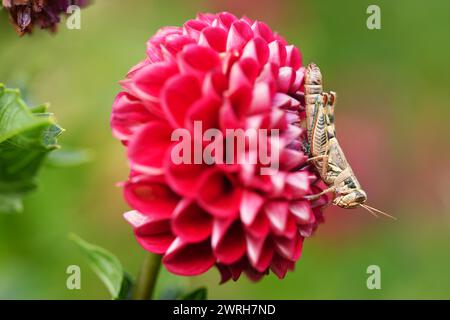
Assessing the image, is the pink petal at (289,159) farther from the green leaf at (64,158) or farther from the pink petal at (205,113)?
the green leaf at (64,158)

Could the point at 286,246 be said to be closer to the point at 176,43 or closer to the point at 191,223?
the point at 191,223

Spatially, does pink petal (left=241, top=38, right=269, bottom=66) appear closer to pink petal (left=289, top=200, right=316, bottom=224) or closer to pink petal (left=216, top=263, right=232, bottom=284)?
pink petal (left=289, top=200, right=316, bottom=224)

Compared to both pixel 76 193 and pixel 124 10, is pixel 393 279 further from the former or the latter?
pixel 124 10

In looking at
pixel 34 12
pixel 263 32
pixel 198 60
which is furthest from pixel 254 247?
pixel 34 12

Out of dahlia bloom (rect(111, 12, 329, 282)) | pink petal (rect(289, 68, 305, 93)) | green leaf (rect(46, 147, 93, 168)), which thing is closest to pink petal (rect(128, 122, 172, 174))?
dahlia bloom (rect(111, 12, 329, 282))
